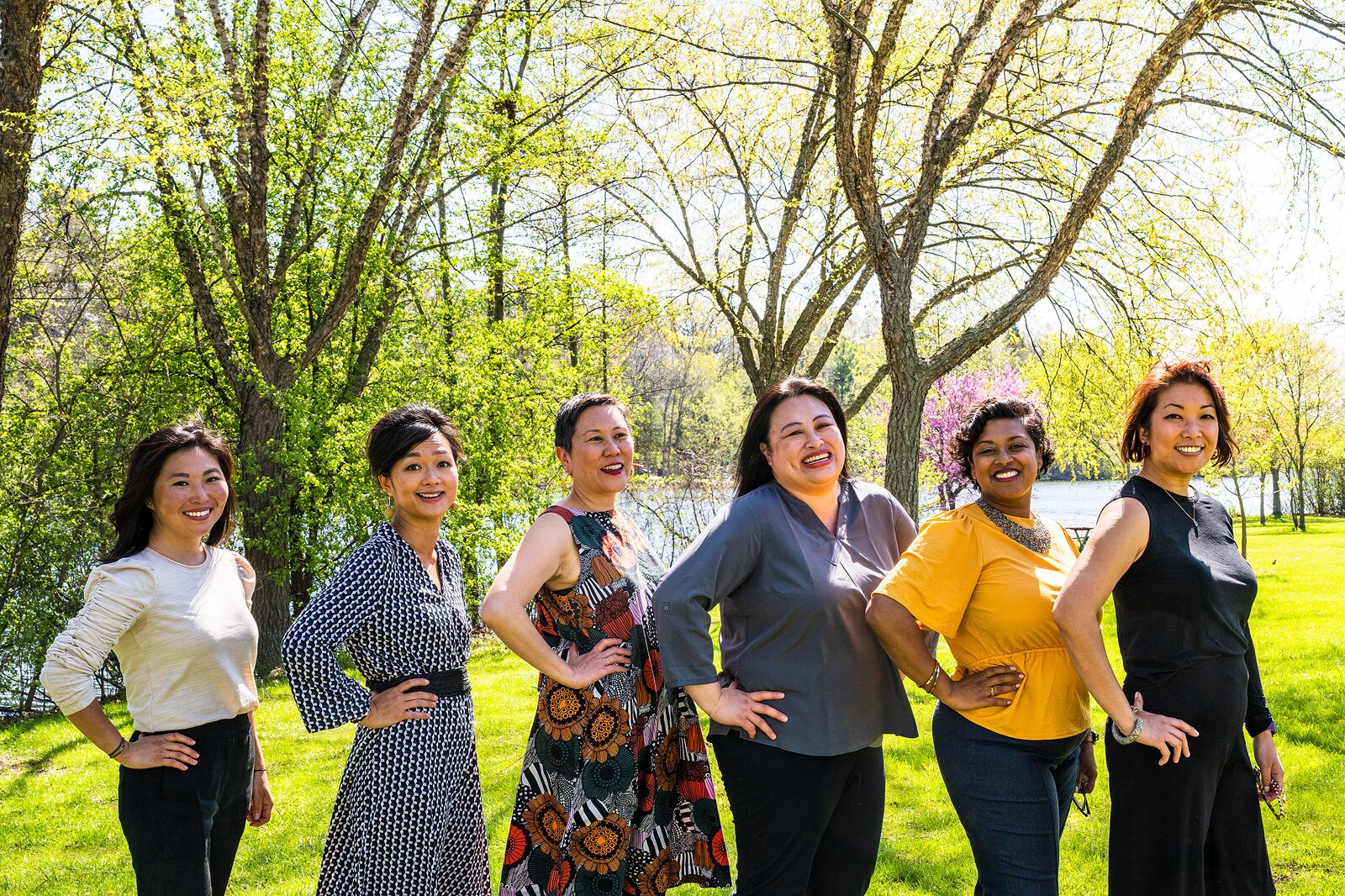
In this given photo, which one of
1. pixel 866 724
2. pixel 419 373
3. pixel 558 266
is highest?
pixel 558 266

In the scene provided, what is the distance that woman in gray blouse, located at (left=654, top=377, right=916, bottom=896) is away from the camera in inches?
97.7

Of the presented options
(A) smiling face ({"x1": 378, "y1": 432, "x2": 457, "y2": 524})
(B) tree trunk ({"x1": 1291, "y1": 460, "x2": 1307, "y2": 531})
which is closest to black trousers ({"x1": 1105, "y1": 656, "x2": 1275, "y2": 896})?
(A) smiling face ({"x1": 378, "y1": 432, "x2": 457, "y2": 524})

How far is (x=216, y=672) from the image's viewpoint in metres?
2.76

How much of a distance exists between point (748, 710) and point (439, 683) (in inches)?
35.9

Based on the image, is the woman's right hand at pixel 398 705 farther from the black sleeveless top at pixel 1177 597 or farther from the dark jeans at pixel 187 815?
the black sleeveless top at pixel 1177 597

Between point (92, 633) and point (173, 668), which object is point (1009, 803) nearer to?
point (173, 668)

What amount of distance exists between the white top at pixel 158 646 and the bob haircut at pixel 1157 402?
2.79 metres

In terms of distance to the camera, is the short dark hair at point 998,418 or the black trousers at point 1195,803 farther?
the short dark hair at point 998,418

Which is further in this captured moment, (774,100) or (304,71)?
(774,100)

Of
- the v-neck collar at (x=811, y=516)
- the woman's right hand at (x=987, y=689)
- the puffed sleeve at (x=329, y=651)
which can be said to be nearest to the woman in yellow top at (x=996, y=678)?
the woman's right hand at (x=987, y=689)

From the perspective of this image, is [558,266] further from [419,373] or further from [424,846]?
[424,846]

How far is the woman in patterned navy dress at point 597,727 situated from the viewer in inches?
108

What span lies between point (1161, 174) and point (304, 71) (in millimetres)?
9208

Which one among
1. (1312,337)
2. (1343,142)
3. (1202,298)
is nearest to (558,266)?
(1202,298)
